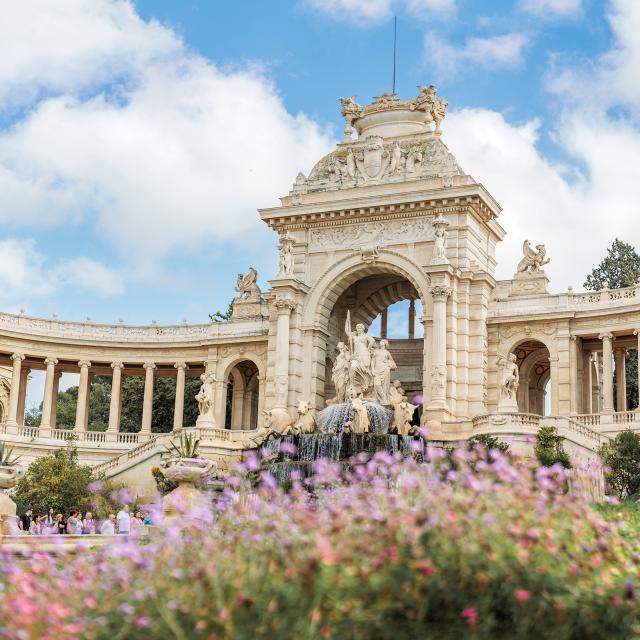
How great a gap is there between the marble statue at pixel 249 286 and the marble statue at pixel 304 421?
38.7 ft

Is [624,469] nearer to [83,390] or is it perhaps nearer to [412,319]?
[412,319]

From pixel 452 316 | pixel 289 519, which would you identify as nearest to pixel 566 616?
pixel 289 519

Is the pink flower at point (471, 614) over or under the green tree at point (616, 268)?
under

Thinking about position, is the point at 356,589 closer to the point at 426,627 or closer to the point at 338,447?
the point at 426,627

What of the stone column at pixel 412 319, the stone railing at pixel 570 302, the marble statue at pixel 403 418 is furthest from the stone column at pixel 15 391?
the stone railing at pixel 570 302

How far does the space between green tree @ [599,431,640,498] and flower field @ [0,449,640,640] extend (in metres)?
25.4

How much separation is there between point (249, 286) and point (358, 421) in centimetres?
1582

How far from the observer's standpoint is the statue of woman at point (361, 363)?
164 feet

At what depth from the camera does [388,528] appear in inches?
473

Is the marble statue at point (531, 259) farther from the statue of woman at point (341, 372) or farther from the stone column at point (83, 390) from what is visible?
the stone column at point (83, 390)

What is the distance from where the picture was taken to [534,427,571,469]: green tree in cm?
3912

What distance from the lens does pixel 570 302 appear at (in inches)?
2023

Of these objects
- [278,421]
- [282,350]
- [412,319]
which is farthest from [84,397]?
[412,319]

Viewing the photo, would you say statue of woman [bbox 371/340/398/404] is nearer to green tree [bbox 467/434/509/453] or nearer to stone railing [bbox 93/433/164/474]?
green tree [bbox 467/434/509/453]
